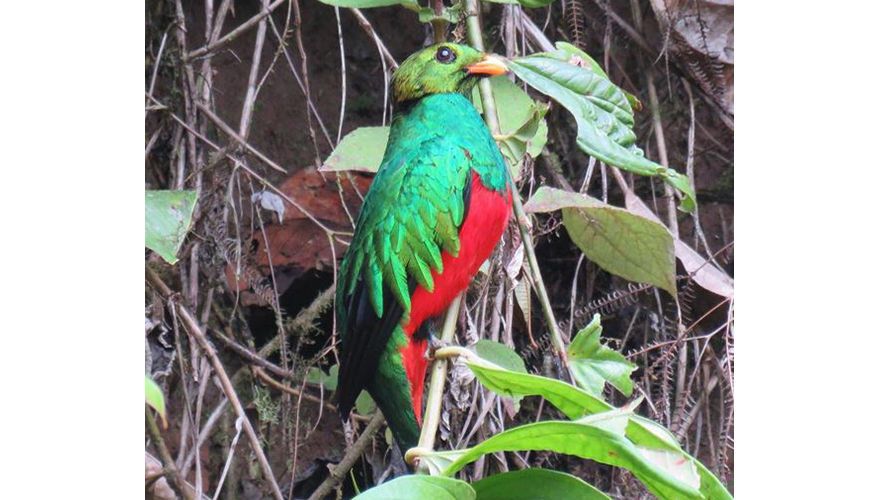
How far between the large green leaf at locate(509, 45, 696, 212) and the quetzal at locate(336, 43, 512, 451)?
5 centimetres

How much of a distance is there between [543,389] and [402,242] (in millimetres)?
314

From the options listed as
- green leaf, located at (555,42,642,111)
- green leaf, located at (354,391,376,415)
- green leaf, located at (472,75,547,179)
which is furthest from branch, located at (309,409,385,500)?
green leaf, located at (555,42,642,111)

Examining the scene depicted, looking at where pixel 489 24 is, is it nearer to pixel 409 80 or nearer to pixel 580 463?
pixel 409 80

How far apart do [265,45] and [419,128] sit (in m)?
0.26

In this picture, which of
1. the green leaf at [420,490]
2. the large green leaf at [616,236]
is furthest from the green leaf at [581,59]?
the green leaf at [420,490]

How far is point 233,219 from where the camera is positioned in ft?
4.68

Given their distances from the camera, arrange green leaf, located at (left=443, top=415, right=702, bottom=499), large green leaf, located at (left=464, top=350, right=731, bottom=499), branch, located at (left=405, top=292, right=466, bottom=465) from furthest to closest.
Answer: branch, located at (left=405, top=292, right=466, bottom=465)
large green leaf, located at (left=464, top=350, right=731, bottom=499)
green leaf, located at (left=443, top=415, right=702, bottom=499)

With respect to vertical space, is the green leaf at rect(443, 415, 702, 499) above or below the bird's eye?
below

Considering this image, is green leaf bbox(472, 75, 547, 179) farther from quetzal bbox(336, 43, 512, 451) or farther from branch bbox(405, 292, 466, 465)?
branch bbox(405, 292, 466, 465)

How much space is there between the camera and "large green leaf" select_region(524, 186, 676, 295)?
1.39m

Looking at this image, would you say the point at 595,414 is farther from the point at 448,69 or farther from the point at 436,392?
the point at 448,69

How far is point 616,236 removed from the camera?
1.42m

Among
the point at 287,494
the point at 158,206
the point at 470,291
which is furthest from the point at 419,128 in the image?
the point at 287,494

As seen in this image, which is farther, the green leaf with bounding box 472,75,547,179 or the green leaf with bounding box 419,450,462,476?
the green leaf with bounding box 472,75,547,179
